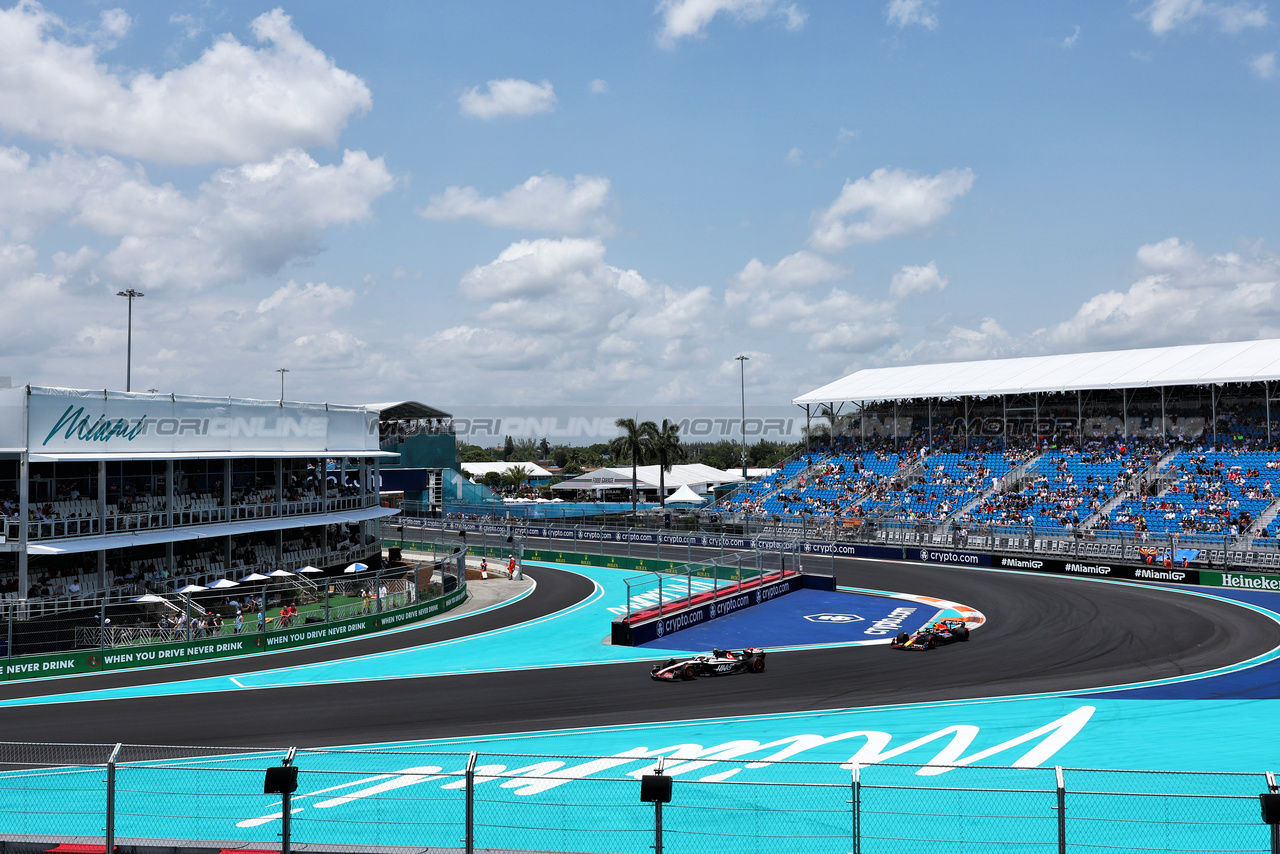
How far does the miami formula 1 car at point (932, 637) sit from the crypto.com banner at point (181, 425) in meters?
27.7

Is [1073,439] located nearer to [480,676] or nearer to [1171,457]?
[1171,457]

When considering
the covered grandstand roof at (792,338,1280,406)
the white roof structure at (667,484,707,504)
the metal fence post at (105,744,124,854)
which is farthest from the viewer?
the white roof structure at (667,484,707,504)

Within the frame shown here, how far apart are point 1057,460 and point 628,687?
142 feet

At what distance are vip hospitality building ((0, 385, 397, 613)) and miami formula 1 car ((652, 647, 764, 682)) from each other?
17.8 m

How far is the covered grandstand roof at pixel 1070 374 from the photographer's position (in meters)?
56.0

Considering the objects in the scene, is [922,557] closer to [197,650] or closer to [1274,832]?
[197,650]

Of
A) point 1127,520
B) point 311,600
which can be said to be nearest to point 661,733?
point 311,600

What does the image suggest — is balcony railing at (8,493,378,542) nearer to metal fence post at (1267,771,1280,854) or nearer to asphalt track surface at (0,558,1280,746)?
asphalt track surface at (0,558,1280,746)

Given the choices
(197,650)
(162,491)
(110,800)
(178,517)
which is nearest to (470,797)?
(110,800)

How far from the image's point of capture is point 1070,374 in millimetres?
62750

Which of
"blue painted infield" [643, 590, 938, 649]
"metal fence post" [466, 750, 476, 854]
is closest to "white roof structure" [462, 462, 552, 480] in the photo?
"blue painted infield" [643, 590, 938, 649]

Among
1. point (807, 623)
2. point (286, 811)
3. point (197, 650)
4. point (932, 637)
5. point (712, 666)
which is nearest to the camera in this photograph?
point (286, 811)

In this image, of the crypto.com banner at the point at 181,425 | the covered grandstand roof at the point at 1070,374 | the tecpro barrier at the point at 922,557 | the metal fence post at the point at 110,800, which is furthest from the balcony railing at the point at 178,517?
the covered grandstand roof at the point at 1070,374

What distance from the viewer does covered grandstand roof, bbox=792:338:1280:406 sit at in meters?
56.0
